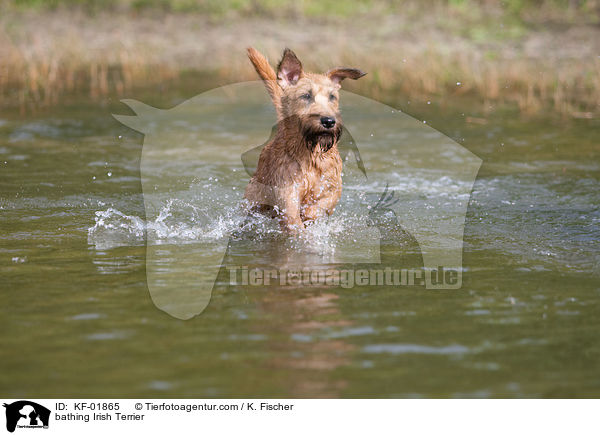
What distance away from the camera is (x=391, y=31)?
2220 centimetres

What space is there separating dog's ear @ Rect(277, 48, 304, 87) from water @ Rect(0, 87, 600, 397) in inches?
57.1

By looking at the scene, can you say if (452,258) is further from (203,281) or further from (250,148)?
(250,148)

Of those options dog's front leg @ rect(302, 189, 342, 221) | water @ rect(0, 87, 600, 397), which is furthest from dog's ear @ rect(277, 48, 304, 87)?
water @ rect(0, 87, 600, 397)

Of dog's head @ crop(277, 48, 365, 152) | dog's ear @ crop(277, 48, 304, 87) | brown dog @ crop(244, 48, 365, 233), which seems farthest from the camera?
dog's ear @ crop(277, 48, 304, 87)

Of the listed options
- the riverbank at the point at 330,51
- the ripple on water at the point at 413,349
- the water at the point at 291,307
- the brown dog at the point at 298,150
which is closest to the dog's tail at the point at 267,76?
the brown dog at the point at 298,150

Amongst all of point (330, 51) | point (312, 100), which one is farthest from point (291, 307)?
point (330, 51)

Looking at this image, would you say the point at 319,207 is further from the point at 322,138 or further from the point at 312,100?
the point at 312,100

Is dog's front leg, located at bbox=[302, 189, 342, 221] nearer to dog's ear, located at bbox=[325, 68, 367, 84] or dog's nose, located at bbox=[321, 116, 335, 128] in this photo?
dog's nose, located at bbox=[321, 116, 335, 128]

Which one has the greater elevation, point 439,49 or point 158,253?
point 439,49

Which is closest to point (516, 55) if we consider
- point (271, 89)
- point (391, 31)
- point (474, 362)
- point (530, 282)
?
point (391, 31)

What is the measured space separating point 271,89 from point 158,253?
6.66ft

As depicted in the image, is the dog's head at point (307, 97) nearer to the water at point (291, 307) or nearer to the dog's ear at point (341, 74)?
the dog's ear at point (341, 74)

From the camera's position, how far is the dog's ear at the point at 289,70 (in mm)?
8238

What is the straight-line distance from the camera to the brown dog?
26.7ft
